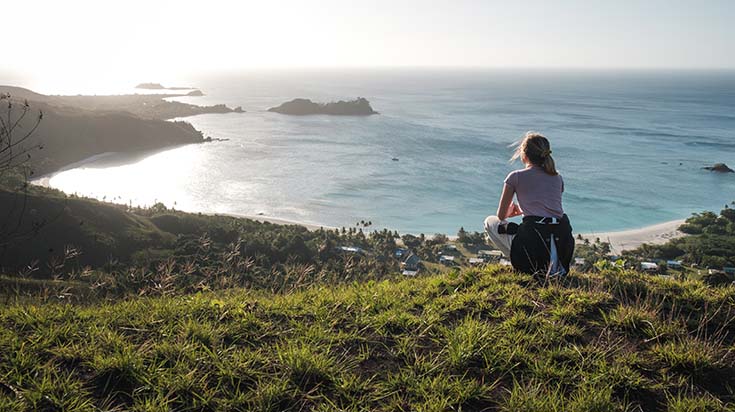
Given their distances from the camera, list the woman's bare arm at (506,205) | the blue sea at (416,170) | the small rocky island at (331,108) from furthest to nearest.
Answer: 1. the small rocky island at (331,108)
2. the blue sea at (416,170)
3. the woman's bare arm at (506,205)

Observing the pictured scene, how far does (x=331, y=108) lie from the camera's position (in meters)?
129

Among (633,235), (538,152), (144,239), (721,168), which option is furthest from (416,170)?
(538,152)

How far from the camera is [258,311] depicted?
169 inches

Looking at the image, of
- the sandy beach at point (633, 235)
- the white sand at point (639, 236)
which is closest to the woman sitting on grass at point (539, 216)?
the sandy beach at point (633, 235)

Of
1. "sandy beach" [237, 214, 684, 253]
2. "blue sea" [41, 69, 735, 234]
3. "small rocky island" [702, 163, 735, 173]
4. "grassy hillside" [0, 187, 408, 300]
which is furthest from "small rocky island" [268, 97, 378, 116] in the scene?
"grassy hillside" [0, 187, 408, 300]

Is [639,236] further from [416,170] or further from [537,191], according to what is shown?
[537,191]

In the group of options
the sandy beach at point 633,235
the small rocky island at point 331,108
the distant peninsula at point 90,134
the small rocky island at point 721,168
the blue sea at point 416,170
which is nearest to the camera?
the sandy beach at point 633,235

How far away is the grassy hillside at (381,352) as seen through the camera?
2953 mm

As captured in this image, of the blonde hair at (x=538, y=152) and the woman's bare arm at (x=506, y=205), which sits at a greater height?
the blonde hair at (x=538, y=152)

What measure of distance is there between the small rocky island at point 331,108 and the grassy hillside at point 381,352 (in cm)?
11910

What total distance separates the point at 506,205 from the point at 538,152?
0.66 meters

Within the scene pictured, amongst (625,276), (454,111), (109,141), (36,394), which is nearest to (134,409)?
(36,394)

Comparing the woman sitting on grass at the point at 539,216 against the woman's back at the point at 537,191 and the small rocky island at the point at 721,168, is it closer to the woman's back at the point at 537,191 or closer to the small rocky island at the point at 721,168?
the woman's back at the point at 537,191

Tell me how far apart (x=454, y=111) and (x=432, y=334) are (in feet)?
422
